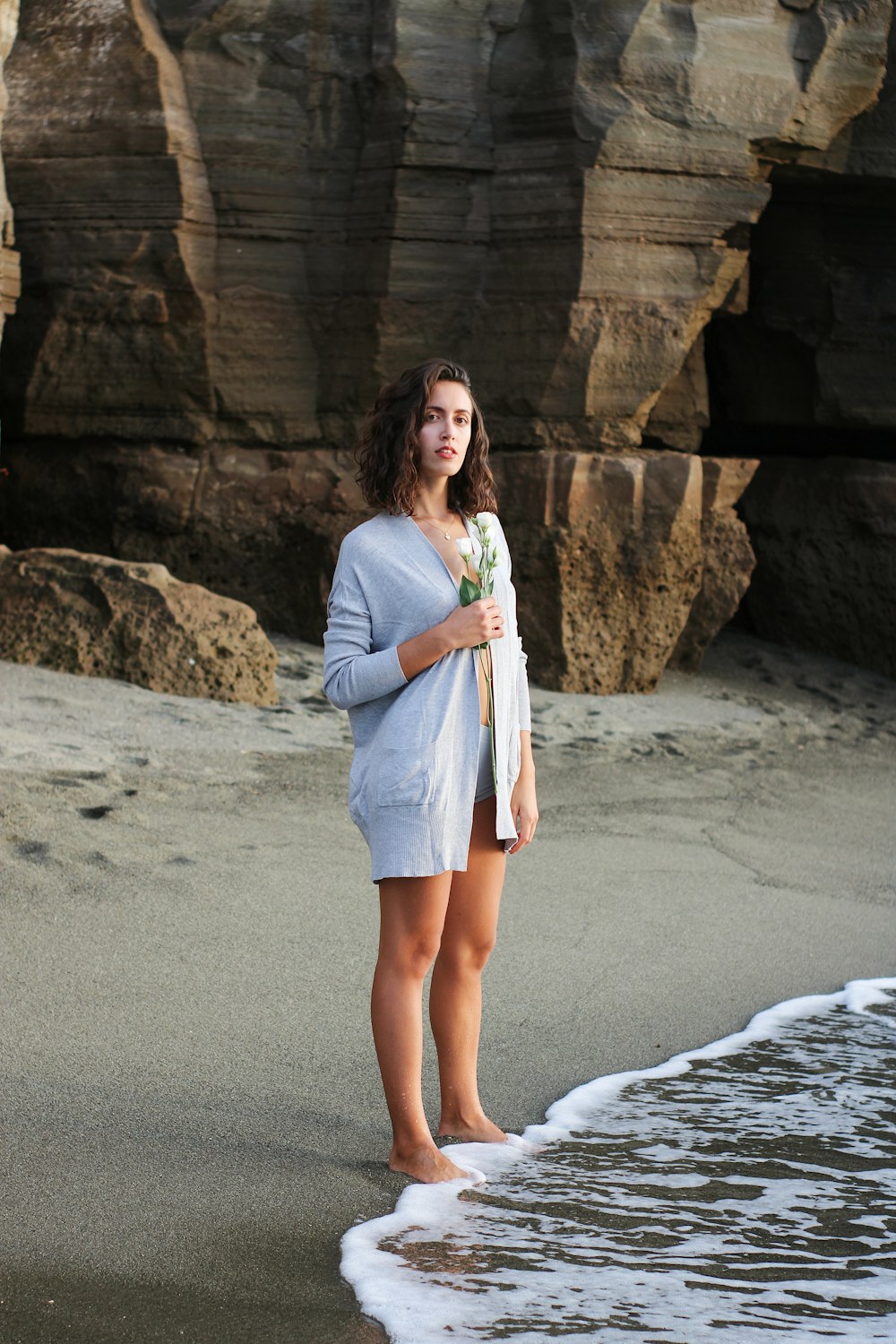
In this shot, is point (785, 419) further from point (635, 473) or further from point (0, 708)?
point (0, 708)

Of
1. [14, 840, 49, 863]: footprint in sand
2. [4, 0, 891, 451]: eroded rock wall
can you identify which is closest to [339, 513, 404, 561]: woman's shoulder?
[14, 840, 49, 863]: footprint in sand

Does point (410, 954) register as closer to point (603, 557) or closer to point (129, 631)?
point (129, 631)

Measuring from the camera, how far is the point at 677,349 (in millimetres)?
8953

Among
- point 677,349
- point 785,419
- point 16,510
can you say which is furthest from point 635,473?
point 16,510

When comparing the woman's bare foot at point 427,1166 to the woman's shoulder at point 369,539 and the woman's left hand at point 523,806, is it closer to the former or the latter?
the woman's left hand at point 523,806

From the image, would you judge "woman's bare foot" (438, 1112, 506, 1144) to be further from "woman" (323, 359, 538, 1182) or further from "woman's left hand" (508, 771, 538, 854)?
"woman's left hand" (508, 771, 538, 854)

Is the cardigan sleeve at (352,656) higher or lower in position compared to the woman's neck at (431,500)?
lower

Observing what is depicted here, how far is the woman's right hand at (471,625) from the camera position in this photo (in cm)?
289

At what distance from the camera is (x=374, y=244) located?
29.3 feet

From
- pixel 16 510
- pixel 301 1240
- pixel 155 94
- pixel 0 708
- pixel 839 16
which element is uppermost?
pixel 839 16

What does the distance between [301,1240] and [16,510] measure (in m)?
7.57

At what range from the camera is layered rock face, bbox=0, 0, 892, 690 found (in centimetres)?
860

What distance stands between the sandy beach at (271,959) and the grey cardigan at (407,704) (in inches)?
27.0

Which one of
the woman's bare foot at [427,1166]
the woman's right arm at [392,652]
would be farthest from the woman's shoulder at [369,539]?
the woman's bare foot at [427,1166]
